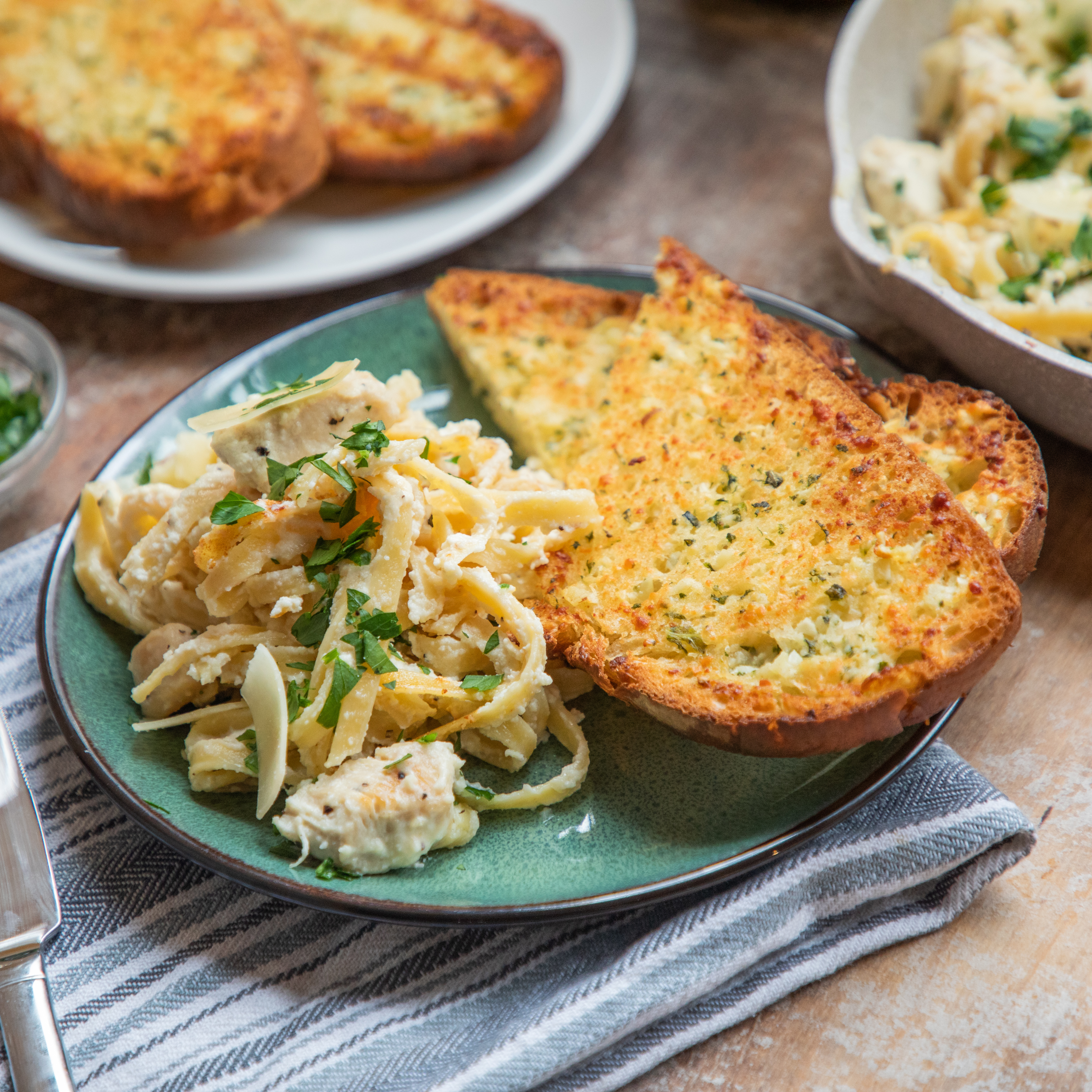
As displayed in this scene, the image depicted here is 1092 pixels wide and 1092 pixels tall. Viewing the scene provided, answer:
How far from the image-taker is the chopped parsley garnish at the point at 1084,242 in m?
3.23

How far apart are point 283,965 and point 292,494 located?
1.14 meters

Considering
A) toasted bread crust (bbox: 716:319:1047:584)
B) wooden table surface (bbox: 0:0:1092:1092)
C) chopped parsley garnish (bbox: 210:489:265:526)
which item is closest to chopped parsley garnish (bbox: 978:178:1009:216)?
wooden table surface (bbox: 0:0:1092:1092)

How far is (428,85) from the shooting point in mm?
4566

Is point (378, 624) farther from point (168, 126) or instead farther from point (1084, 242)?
point (168, 126)

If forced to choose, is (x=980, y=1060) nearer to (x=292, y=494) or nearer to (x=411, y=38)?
(x=292, y=494)

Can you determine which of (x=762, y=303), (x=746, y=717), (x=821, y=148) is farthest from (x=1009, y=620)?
(x=821, y=148)

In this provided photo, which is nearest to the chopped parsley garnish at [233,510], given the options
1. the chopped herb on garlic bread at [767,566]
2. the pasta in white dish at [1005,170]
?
the chopped herb on garlic bread at [767,566]

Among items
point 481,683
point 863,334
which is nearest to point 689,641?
point 481,683

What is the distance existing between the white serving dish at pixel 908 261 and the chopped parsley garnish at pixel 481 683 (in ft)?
5.59

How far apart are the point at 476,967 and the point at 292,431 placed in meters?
1.41

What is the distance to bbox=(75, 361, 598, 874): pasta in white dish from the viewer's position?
2537mm

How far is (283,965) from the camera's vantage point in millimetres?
2574

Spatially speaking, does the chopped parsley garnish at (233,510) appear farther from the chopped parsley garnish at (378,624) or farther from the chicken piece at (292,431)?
the chopped parsley garnish at (378,624)

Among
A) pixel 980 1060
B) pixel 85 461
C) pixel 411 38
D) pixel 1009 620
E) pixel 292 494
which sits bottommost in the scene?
pixel 980 1060
